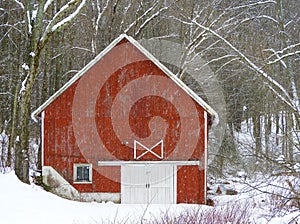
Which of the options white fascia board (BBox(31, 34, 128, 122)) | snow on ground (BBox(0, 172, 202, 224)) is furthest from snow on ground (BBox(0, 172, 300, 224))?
white fascia board (BBox(31, 34, 128, 122))

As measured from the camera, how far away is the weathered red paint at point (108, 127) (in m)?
18.9

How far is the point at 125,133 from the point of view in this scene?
62.6 feet

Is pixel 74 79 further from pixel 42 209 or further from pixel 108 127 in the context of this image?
pixel 42 209

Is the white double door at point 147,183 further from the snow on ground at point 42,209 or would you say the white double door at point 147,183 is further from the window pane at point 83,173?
the snow on ground at point 42,209

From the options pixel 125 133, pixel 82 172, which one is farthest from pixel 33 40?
pixel 82 172

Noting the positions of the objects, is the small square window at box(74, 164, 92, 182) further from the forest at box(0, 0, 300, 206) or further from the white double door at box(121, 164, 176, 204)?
the forest at box(0, 0, 300, 206)

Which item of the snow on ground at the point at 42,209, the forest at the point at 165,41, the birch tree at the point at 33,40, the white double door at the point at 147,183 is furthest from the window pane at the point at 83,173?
the snow on ground at the point at 42,209

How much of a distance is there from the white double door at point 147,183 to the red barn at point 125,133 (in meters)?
0.04

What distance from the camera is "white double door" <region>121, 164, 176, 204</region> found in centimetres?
1878

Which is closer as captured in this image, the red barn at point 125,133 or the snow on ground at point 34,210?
Answer: the snow on ground at point 34,210

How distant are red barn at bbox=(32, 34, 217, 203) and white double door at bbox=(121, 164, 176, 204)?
39 millimetres

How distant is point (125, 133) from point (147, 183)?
84.0 inches

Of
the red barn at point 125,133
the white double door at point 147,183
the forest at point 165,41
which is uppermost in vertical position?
the forest at point 165,41

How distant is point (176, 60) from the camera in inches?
1004
